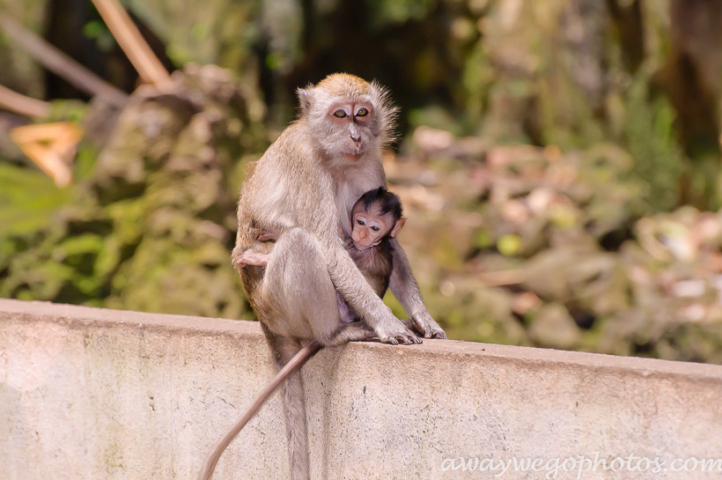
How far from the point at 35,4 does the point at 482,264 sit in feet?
26.3

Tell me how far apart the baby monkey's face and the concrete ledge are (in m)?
0.55

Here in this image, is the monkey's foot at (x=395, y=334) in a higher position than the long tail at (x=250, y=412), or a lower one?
higher

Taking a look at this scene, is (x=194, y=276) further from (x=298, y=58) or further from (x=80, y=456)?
(x=298, y=58)

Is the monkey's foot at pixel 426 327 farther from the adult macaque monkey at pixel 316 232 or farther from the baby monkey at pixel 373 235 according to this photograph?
the baby monkey at pixel 373 235

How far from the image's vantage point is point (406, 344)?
2809 millimetres

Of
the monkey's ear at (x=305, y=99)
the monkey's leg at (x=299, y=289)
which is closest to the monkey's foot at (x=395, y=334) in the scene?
the monkey's leg at (x=299, y=289)

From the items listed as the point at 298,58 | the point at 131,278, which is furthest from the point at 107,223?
the point at 298,58

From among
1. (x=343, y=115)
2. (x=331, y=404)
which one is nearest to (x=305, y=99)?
(x=343, y=115)

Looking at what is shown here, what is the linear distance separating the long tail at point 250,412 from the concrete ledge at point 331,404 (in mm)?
157

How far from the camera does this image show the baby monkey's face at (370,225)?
124 inches

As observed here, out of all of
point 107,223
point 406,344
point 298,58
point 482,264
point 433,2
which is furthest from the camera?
point 433,2

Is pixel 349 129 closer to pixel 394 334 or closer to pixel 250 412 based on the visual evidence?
pixel 394 334

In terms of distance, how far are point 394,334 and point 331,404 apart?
36 centimetres

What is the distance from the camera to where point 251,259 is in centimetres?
310
